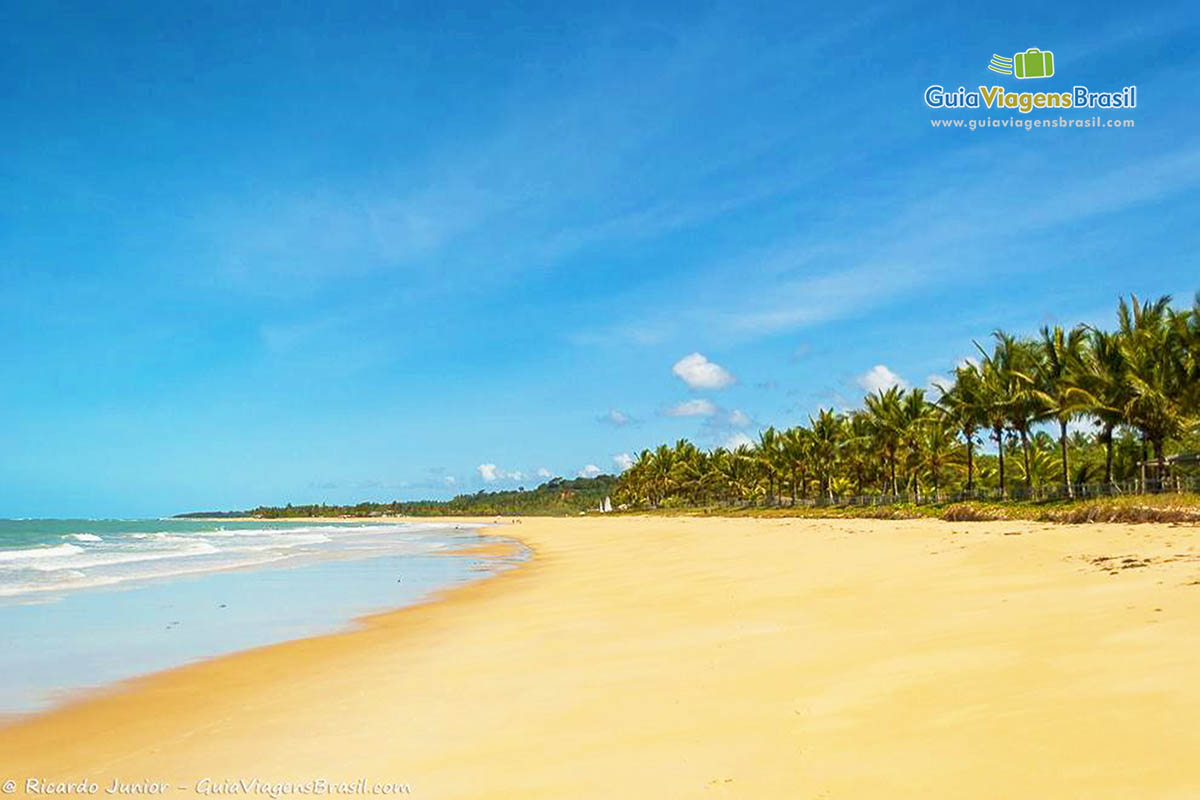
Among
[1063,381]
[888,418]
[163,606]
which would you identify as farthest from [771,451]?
[163,606]

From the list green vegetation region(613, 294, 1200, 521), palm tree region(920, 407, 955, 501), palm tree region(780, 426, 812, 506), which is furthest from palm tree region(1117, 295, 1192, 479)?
palm tree region(780, 426, 812, 506)

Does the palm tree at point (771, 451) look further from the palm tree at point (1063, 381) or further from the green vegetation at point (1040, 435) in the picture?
the palm tree at point (1063, 381)

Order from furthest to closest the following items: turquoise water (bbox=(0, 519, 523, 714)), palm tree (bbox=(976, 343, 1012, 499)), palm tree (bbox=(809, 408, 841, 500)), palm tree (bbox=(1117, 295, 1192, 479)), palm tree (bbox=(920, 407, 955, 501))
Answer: palm tree (bbox=(809, 408, 841, 500)) < palm tree (bbox=(920, 407, 955, 501)) < palm tree (bbox=(976, 343, 1012, 499)) < palm tree (bbox=(1117, 295, 1192, 479)) < turquoise water (bbox=(0, 519, 523, 714))

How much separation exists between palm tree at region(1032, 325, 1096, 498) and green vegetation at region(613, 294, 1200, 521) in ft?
0.23

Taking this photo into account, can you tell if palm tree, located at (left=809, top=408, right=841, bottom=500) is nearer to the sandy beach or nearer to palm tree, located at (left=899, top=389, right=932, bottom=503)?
palm tree, located at (left=899, top=389, right=932, bottom=503)

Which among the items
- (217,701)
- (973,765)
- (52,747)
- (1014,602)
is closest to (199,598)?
(217,701)

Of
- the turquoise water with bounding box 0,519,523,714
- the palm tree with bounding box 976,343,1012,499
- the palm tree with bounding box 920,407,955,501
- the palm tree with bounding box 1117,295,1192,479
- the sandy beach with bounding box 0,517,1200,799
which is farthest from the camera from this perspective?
the palm tree with bounding box 920,407,955,501

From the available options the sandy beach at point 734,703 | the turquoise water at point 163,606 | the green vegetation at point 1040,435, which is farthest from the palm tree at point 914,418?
the sandy beach at point 734,703

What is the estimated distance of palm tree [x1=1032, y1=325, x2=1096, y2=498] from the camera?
123ft

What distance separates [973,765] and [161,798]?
583 centimetres

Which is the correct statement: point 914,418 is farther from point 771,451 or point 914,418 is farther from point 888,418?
point 771,451

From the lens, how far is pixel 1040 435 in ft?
232

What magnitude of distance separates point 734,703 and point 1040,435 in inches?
2925

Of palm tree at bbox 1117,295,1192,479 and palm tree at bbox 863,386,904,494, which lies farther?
palm tree at bbox 863,386,904,494
